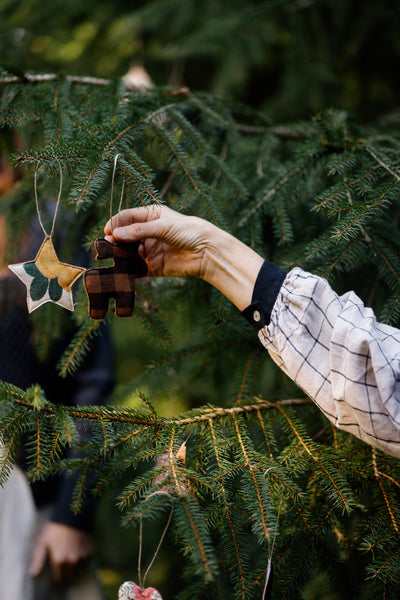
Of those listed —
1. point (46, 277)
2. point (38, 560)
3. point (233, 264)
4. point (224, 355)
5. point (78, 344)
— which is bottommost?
point (38, 560)

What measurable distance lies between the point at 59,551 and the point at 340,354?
3.81 feet

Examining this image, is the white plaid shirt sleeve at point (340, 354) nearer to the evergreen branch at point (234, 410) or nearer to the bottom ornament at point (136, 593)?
the evergreen branch at point (234, 410)

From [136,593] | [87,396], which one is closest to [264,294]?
[136,593]

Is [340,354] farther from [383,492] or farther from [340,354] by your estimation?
[383,492]

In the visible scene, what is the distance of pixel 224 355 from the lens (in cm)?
147

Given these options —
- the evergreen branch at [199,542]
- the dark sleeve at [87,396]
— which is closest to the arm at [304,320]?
A: the evergreen branch at [199,542]

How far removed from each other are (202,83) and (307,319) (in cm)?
293

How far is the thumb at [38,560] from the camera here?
138 cm

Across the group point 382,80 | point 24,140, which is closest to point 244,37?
point 382,80

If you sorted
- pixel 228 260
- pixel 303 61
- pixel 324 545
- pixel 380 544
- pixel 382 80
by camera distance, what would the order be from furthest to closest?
pixel 382 80 < pixel 303 61 < pixel 324 545 < pixel 228 260 < pixel 380 544

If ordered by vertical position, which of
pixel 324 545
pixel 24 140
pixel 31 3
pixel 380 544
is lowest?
pixel 324 545

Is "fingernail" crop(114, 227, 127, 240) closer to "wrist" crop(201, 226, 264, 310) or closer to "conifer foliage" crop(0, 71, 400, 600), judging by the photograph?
"conifer foliage" crop(0, 71, 400, 600)

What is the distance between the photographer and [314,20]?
2705mm

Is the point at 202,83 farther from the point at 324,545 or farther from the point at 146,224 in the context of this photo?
the point at 324,545
